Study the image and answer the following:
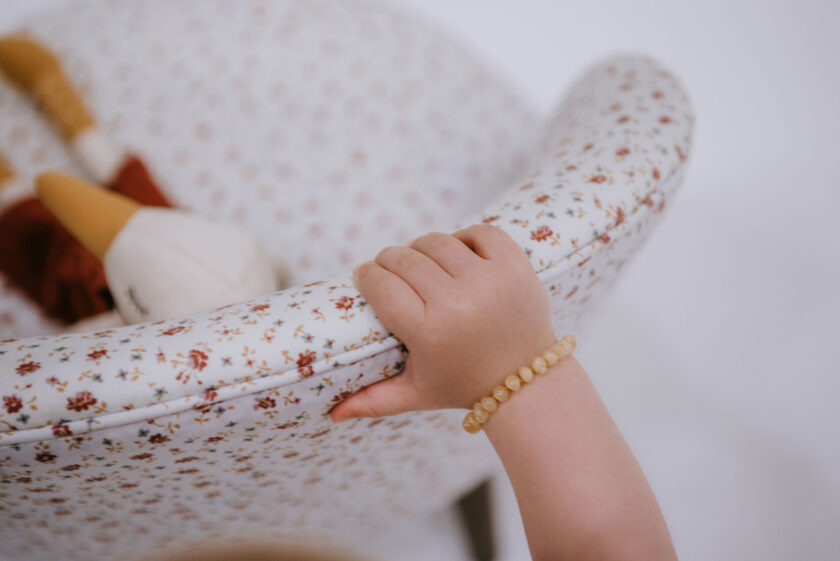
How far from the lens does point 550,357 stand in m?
0.43

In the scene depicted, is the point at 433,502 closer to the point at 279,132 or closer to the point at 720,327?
the point at 279,132

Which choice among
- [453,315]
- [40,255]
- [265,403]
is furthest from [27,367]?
[40,255]

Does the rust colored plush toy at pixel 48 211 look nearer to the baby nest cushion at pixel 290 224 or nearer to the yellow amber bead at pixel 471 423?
the baby nest cushion at pixel 290 224

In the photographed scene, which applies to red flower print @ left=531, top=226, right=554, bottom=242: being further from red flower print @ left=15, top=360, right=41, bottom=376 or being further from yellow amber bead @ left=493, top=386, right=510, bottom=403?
red flower print @ left=15, top=360, right=41, bottom=376

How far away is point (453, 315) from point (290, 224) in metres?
0.62

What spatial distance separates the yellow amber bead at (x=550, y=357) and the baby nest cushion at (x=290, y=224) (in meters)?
0.06

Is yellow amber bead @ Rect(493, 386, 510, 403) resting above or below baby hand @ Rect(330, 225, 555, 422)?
below

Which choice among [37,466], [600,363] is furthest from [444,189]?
[37,466]

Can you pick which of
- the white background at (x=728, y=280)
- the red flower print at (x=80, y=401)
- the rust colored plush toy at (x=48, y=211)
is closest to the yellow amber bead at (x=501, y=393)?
the red flower print at (x=80, y=401)

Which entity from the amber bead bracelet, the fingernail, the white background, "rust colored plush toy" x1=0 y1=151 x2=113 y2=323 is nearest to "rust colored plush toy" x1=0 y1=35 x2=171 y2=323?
"rust colored plush toy" x1=0 y1=151 x2=113 y2=323

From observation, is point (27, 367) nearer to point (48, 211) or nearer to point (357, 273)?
point (357, 273)

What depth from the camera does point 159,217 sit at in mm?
626

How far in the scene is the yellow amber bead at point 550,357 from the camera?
43 cm

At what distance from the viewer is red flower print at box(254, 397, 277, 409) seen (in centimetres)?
40
